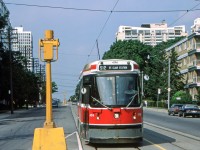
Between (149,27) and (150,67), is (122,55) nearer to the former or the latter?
(150,67)

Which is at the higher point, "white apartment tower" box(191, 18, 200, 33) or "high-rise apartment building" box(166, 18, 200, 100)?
"white apartment tower" box(191, 18, 200, 33)

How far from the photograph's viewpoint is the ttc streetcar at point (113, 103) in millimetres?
15646

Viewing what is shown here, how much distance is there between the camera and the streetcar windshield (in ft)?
52.5

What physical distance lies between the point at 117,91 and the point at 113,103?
467 millimetres

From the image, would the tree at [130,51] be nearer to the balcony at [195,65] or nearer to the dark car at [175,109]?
the balcony at [195,65]

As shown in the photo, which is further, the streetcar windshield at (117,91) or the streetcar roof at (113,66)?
the streetcar roof at (113,66)

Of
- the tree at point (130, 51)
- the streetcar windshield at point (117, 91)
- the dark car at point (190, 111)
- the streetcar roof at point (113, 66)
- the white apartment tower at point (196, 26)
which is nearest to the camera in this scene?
the streetcar windshield at point (117, 91)

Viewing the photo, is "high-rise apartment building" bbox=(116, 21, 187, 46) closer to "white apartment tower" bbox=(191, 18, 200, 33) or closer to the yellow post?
"white apartment tower" bbox=(191, 18, 200, 33)

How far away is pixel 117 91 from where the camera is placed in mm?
16109

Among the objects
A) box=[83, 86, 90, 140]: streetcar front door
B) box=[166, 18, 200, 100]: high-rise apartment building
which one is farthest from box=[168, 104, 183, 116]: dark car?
box=[83, 86, 90, 140]: streetcar front door

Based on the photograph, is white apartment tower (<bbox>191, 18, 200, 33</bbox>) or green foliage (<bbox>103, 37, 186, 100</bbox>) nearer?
green foliage (<bbox>103, 37, 186, 100</bbox>)

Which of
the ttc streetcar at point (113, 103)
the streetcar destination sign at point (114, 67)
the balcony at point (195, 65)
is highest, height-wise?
the balcony at point (195, 65)

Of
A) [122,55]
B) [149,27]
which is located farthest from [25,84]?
[149,27]

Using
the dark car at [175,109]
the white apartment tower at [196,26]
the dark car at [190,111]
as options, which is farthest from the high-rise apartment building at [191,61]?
the dark car at [190,111]
